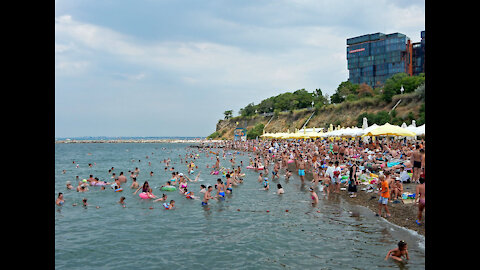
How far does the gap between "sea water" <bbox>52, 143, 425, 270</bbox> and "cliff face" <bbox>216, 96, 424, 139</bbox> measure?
37169 millimetres

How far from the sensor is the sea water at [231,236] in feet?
29.5

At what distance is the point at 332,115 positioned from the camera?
6812 cm

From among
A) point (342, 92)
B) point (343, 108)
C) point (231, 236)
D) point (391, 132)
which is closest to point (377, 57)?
point (342, 92)

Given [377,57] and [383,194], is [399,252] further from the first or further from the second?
[377,57]

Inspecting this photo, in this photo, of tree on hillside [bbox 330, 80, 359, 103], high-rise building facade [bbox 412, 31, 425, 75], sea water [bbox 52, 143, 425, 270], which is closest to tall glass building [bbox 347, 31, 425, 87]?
high-rise building facade [bbox 412, 31, 425, 75]

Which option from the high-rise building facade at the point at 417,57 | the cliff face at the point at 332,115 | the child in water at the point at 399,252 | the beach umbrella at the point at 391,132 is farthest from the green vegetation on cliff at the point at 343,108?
the child in water at the point at 399,252

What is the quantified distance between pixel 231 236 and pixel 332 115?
60795mm

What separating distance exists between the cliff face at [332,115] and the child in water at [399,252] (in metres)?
40.5

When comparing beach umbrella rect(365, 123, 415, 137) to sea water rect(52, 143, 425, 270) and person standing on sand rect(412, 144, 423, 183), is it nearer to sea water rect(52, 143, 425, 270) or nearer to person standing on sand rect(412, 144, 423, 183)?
person standing on sand rect(412, 144, 423, 183)

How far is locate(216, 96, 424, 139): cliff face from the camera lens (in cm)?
5172

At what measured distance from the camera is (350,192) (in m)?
15.3

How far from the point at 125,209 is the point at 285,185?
9.37m
